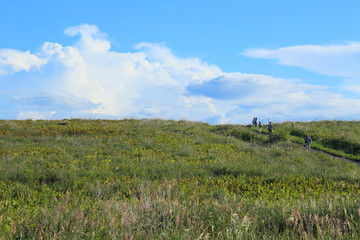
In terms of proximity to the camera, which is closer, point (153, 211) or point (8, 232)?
point (8, 232)

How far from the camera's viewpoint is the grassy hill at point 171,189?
5004 millimetres

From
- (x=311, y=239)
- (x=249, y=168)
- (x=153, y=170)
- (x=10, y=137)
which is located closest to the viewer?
(x=311, y=239)

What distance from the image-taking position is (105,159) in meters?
16.1

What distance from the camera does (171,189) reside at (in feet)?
30.5

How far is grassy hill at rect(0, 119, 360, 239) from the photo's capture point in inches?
197

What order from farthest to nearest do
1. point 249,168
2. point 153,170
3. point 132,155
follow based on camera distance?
point 132,155
point 249,168
point 153,170

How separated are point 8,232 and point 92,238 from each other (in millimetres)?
1464

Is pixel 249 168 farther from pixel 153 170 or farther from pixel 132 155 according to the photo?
pixel 132 155

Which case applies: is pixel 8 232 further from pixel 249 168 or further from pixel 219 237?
pixel 249 168

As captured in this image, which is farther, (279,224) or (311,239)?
(279,224)

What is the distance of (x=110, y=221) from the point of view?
16.6 ft

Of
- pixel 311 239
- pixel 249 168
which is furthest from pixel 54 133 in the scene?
pixel 311 239

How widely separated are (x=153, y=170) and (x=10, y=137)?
15.1 meters

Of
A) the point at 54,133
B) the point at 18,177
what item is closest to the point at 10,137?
the point at 54,133
